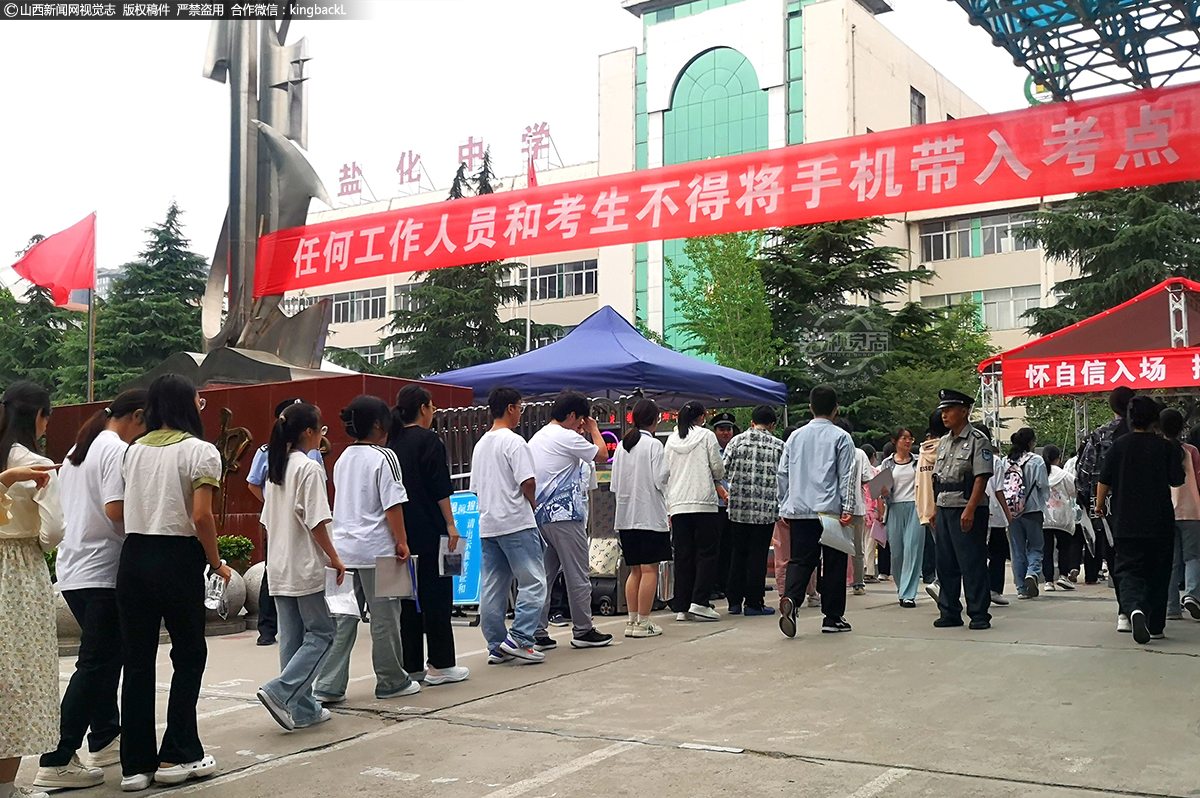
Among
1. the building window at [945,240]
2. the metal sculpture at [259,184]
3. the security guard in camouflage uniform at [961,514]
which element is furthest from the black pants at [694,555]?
the building window at [945,240]

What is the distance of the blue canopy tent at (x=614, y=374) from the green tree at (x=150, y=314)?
20963 mm

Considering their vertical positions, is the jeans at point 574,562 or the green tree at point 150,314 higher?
the green tree at point 150,314

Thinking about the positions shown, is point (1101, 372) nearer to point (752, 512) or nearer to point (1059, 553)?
point (1059, 553)

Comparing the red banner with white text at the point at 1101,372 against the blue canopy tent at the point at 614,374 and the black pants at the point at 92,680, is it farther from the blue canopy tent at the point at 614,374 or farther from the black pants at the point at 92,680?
the black pants at the point at 92,680

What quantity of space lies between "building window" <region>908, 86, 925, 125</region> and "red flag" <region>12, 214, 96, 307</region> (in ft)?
121

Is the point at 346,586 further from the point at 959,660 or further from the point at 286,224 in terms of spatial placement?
the point at 286,224

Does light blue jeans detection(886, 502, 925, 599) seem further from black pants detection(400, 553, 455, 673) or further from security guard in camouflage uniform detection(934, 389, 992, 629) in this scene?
black pants detection(400, 553, 455, 673)

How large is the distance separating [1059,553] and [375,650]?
8.58m

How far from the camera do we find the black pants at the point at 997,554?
9.91 meters

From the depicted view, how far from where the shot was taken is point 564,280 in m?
48.3

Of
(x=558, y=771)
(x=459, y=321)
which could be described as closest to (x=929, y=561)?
(x=558, y=771)

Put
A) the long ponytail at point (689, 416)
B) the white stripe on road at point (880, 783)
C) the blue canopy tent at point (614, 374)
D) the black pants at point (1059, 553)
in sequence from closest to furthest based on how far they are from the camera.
Answer: the white stripe on road at point (880, 783) → the long ponytail at point (689, 416) → the black pants at point (1059, 553) → the blue canopy tent at point (614, 374)

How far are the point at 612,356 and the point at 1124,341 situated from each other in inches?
238

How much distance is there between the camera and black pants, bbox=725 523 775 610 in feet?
30.2
